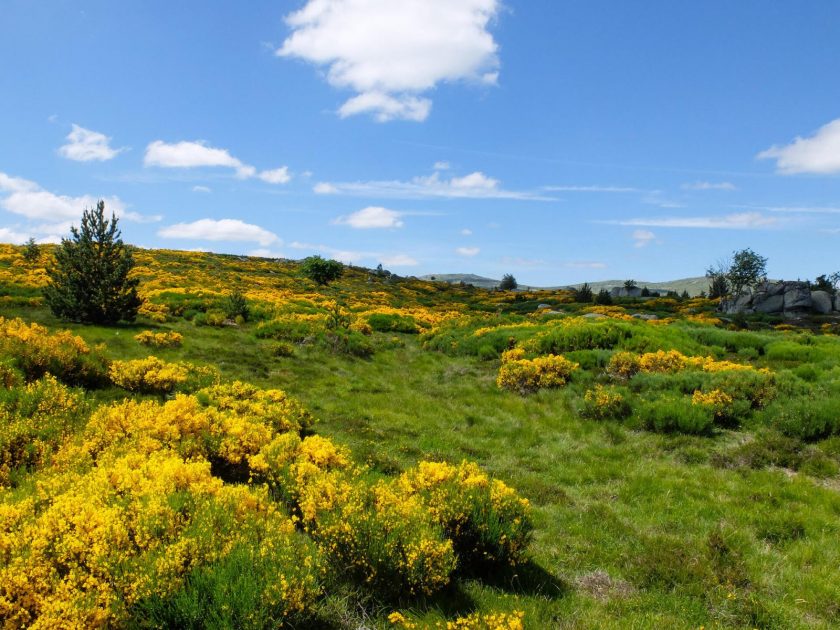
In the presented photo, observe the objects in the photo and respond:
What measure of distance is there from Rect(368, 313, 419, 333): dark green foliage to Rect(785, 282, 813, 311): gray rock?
45.3 metres

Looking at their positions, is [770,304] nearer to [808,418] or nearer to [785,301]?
[785,301]

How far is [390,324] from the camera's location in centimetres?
→ 3031

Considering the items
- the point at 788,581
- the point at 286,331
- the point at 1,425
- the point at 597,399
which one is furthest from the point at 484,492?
the point at 286,331

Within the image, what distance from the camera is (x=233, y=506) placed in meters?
5.31

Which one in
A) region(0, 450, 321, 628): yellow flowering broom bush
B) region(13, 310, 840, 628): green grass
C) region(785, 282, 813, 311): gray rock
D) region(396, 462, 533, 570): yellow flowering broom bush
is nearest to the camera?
region(0, 450, 321, 628): yellow flowering broom bush

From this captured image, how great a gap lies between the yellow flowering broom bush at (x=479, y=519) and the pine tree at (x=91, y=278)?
17.1 meters

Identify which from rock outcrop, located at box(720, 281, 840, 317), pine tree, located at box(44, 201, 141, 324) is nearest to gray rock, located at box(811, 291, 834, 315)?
rock outcrop, located at box(720, 281, 840, 317)

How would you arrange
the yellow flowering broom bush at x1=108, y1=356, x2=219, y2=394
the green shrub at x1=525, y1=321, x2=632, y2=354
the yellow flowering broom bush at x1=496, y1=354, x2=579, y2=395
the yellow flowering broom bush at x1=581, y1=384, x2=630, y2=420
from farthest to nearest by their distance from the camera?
the green shrub at x1=525, y1=321, x2=632, y2=354 < the yellow flowering broom bush at x1=496, y1=354, x2=579, y2=395 < the yellow flowering broom bush at x1=581, y1=384, x2=630, y2=420 < the yellow flowering broom bush at x1=108, y1=356, x2=219, y2=394

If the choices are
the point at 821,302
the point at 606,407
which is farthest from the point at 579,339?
the point at 821,302

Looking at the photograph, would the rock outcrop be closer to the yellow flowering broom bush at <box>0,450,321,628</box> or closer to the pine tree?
the pine tree

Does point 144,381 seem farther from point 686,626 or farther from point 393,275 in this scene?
point 393,275

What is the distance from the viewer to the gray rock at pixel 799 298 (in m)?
51.0

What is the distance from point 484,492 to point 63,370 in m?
9.49

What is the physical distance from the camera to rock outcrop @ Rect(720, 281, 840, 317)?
51.1 meters
